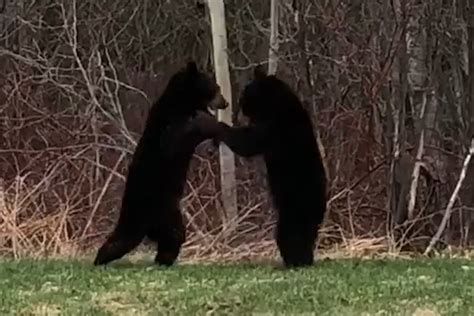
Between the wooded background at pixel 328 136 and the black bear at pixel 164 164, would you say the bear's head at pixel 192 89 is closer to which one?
the black bear at pixel 164 164

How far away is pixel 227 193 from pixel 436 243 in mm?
2569

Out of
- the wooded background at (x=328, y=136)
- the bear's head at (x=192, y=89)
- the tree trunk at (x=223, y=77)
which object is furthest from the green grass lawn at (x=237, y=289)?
the tree trunk at (x=223, y=77)

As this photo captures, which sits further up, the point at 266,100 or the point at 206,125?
the point at 266,100

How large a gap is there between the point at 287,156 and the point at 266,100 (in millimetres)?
446

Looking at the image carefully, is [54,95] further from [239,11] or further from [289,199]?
[289,199]

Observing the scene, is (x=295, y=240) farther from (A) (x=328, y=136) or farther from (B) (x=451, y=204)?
(A) (x=328, y=136)

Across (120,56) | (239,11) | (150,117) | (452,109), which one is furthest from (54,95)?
(150,117)

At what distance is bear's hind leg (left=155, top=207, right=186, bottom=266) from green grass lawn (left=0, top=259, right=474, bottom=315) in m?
0.16

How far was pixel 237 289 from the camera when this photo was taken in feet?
23.3

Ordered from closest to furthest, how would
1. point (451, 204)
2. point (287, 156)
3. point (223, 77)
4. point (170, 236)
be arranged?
1. point (287, 156)
2. point (170, 236)
3. point (451, 204)
4. point (223, 77)

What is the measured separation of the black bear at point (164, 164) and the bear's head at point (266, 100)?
0.35 metres

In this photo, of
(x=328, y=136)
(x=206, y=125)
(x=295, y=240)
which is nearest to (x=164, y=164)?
(x=206, y=125)

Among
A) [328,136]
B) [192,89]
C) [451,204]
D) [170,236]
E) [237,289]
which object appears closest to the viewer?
[237,289]

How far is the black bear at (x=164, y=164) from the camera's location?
852 centimetres
